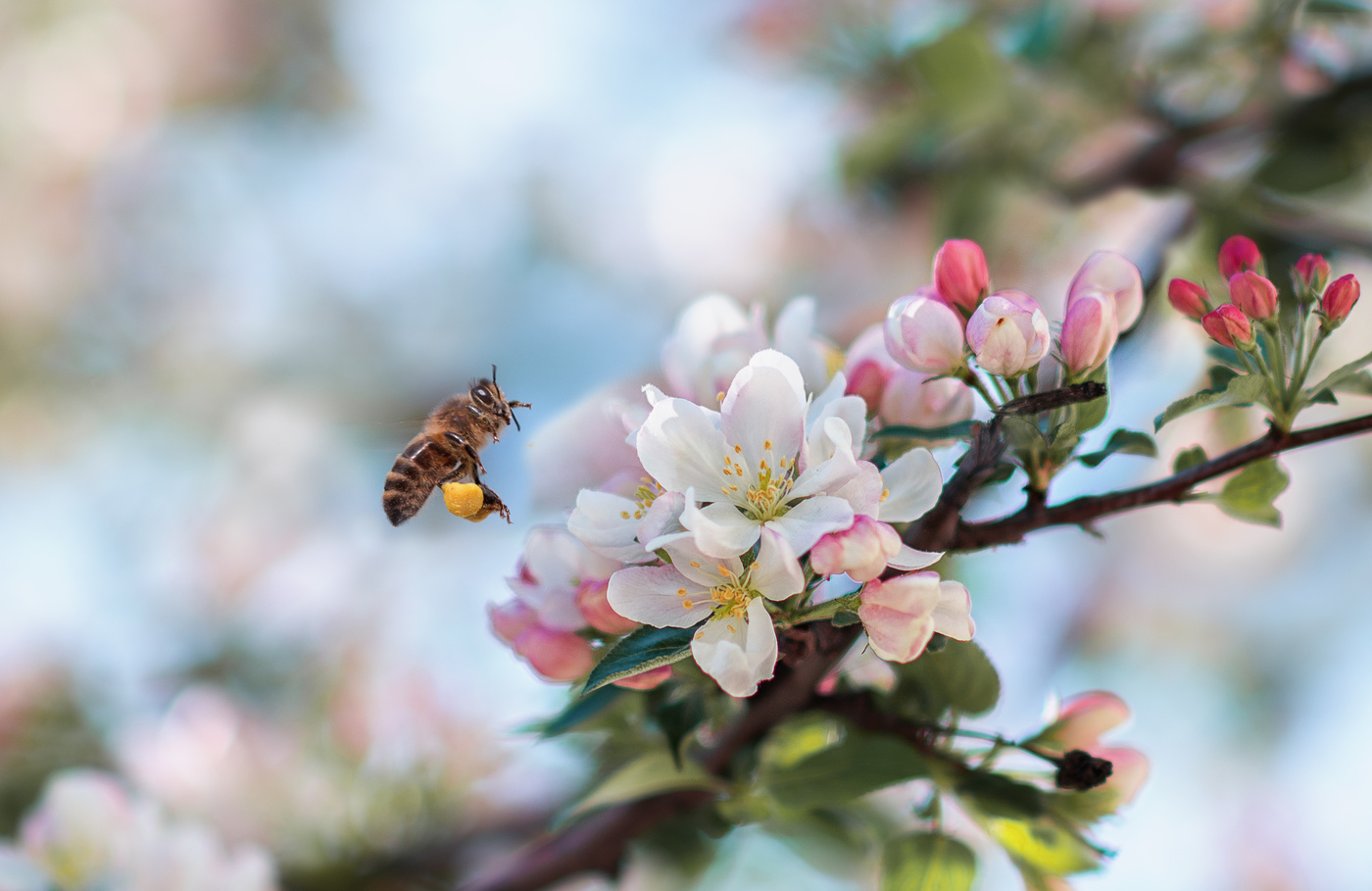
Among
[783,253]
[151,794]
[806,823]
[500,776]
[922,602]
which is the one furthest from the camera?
[783,253]

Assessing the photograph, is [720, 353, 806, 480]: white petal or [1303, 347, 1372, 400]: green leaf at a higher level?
[720, 353, 806, 480]: white petal

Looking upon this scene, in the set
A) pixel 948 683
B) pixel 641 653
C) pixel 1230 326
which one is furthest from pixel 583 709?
pixel 1230 326

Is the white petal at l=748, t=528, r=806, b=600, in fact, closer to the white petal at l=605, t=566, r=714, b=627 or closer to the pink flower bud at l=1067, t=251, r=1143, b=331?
the white petal at l=605, t=566, r=714, b=627

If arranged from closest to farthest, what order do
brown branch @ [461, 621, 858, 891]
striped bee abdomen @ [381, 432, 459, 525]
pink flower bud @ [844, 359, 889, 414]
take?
brown branch @ [461, 621, 858, 891], pink flower bud @ [844, 359, 889, 414], striped bee abdomen @ [381, 432, 459, 525]

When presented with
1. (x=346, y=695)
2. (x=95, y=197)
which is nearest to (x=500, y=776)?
(x=346, y=695)

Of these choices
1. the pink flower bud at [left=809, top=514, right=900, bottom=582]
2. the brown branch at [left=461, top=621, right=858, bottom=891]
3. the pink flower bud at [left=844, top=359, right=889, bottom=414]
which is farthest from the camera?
the pink flower bud at [left=844, top=359, right=889, bottom=414]

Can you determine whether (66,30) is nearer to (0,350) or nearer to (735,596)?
(0,350)

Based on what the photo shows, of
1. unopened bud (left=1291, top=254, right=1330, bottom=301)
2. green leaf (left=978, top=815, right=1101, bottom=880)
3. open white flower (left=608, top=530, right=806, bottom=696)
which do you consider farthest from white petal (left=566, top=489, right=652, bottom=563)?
unopened bud (left=1291, top=254, right=1330, bottom=301)

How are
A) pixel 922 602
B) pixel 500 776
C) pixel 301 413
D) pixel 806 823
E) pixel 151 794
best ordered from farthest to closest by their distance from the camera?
1. pixel 301 413
2. pixel 500 776
3. pixel 151 794
4. pixel 806 823
5. pixel 922 602
